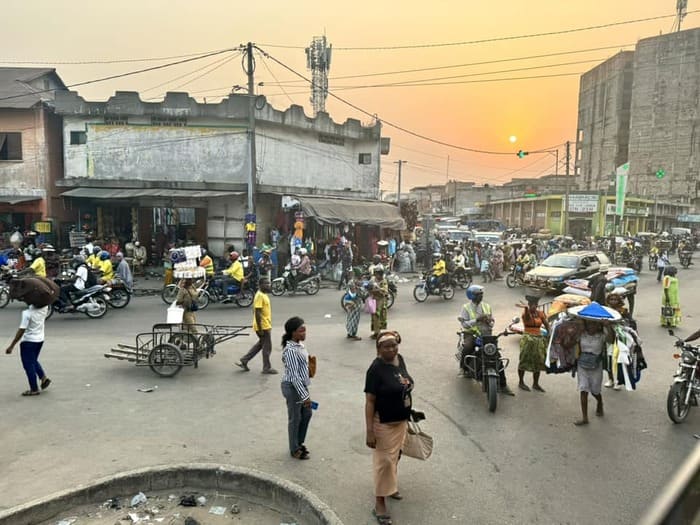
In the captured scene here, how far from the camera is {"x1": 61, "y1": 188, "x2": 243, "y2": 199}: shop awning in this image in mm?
19031

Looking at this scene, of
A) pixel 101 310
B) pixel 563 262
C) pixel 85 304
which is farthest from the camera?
pixel 563 262

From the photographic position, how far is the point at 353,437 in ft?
18.7

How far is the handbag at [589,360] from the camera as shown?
6.02m

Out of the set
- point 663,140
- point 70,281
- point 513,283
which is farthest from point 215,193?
point 663,140

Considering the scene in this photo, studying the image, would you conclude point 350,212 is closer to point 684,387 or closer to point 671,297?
point 671,297

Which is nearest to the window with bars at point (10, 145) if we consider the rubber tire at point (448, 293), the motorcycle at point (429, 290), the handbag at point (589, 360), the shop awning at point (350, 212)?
the shop awning at point (350, 212)

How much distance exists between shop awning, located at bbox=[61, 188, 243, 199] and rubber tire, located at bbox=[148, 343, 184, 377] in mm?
12618

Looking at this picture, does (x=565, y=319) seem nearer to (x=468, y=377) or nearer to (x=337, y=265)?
(x=468, y=377)

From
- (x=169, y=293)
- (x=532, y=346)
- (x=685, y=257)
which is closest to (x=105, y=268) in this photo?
(x=169, y=293)

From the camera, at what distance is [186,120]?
20.8 metres

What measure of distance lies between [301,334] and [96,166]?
19.0m

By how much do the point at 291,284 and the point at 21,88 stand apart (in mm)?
15424

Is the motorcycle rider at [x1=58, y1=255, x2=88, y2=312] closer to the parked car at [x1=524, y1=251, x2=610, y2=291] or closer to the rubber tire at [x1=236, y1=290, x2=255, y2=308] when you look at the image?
the rubber tire at [x1=236, y1=290, x2=255, y2=308]

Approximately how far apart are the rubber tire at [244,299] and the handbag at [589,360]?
1013 centimetres
